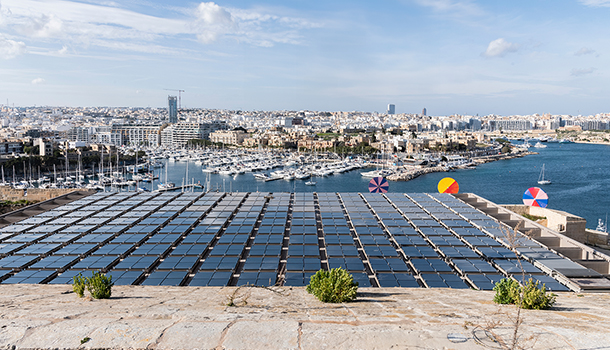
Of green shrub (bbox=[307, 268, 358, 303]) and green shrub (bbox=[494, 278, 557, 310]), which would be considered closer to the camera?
green shrub (bbox=[494, 278, 557, 310])

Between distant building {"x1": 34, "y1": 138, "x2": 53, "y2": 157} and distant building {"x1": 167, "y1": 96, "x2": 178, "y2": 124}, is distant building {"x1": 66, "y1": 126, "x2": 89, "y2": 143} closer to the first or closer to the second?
distant building {"x1": 34, "y1": 138, "x2": 53, "y2": 157}

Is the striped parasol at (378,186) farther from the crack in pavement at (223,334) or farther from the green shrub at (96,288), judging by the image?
the crack in pavement at (223,334)

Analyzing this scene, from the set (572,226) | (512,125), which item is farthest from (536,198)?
(512,125)

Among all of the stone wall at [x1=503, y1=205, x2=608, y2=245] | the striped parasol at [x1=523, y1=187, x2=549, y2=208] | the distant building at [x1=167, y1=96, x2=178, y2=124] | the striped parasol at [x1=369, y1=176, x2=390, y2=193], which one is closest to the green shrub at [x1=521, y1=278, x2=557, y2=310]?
the stone wall at [x1=503, y1=205, x2=608, y2=245]

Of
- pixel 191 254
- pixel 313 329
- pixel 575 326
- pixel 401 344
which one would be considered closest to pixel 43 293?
pixel 191 254

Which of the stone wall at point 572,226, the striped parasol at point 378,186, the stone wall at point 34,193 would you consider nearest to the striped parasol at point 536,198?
the stone wall at point 572,226

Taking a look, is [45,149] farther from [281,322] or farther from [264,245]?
[281,322]

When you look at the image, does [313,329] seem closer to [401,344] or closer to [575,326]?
[401,344]
